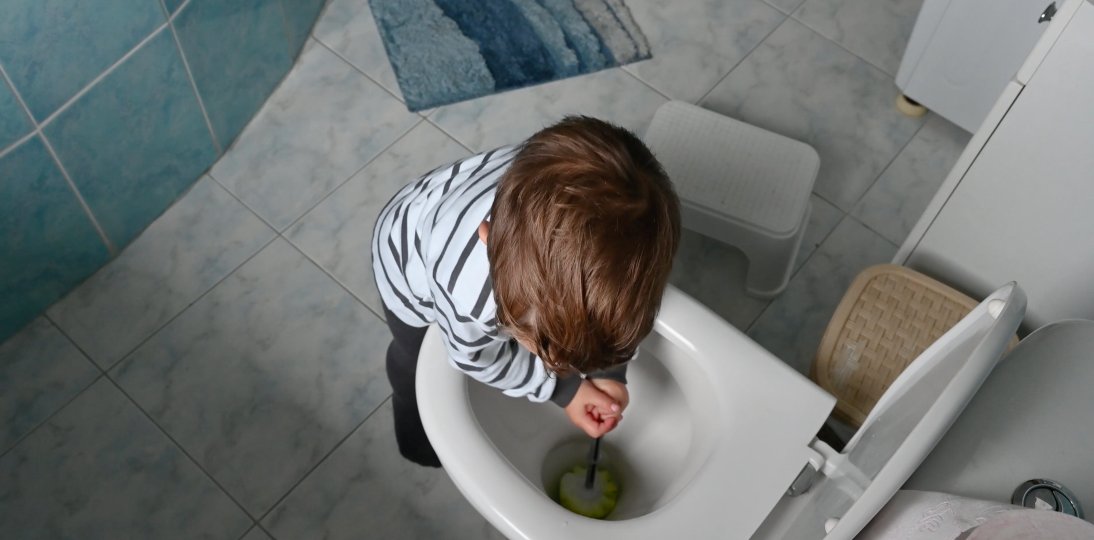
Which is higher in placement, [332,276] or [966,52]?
[966,52]

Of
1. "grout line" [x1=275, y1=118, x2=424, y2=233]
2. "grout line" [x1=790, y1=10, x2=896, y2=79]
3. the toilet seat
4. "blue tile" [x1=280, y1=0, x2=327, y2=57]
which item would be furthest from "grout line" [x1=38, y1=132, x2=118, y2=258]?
"grout line" [x1=790, y1=10, x2=896, y2=79]

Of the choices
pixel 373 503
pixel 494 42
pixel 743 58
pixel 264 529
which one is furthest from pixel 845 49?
pixel 264 529

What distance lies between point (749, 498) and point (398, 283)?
1.34 ft

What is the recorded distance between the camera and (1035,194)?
965 mm

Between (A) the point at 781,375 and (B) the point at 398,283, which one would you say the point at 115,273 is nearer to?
(B) the point at 398,283

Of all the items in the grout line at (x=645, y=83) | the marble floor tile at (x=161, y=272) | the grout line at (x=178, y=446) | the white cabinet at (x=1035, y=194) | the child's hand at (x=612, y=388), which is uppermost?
the white cabinet at (x=1035, y=194)

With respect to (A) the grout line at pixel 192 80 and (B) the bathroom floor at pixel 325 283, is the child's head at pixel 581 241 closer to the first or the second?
(B) the bathroom floor at pixel 325 283

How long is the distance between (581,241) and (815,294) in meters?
0.85

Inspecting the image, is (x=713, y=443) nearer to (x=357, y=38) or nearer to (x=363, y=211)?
(x=363, y=211)

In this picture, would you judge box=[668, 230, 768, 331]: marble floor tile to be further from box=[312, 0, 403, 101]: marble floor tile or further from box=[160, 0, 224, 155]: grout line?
box=[160, 0, 224, 155]: grout line

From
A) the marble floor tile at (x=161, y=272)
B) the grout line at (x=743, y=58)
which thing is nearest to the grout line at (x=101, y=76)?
the marble floor tile at (x=161, y=272)

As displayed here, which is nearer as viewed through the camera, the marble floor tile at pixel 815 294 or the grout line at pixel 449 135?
the marble floor tile at pixel 815 294

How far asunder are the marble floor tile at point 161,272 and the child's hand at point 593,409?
702 mm

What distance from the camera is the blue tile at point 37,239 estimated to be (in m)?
1.21
